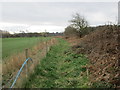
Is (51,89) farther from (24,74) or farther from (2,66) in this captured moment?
(2,66)

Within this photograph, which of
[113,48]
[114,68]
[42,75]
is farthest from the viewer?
[113,48]

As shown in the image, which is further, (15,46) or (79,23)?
(79,23)

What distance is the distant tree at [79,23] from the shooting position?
1244 inches

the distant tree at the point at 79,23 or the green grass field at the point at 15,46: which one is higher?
the distant tree at the point at 79,23

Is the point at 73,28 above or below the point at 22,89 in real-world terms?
above

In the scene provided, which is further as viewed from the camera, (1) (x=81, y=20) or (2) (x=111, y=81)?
(1) (x=81, y=20)

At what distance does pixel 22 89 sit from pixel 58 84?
61.4 inches

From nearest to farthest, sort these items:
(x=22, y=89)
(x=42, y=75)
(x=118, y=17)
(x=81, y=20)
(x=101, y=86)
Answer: (x=22, y=89) < (x=101, y=86) < (x=42, y=75) < (x=118, y=17) < (x=81, y=20)

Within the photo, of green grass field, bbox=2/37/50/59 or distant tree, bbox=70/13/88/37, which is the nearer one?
green grass field, bbox=2/37/50/59

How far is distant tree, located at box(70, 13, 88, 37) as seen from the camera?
104 feet

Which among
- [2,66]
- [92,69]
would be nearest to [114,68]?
[92,69]

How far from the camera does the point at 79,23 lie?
1265 inches

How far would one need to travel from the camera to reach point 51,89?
4.78m

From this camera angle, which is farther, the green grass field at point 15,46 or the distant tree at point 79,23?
the distant tree at point 79,23
